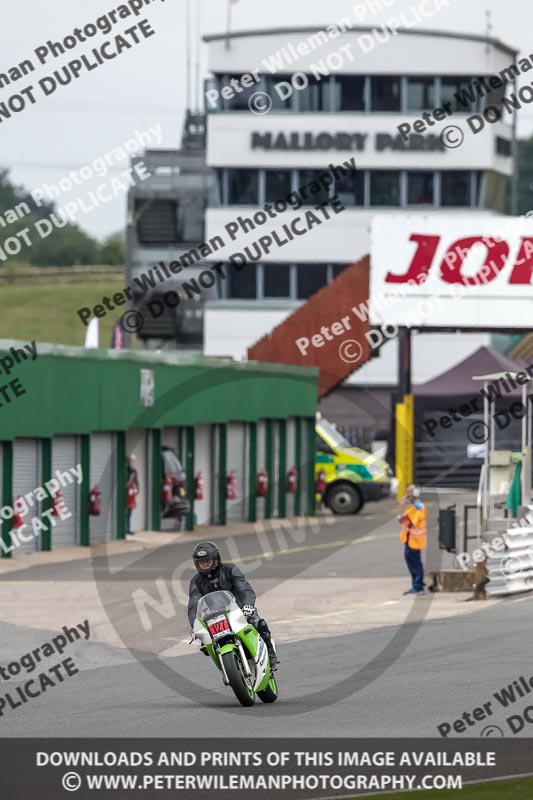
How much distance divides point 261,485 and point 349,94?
109 feet

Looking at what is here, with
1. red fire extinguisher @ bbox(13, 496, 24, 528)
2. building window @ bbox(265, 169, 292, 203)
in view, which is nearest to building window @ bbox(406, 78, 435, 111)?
building window @ bbox(265, 169, 292, 203)

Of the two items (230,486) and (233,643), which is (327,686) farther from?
(230,486)

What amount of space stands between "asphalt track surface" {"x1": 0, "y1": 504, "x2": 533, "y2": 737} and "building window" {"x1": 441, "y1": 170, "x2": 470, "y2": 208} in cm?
4745

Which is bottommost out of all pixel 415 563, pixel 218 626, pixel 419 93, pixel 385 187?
pixel 415 563

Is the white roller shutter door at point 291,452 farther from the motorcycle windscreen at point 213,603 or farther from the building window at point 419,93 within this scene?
the building window at point 419,93

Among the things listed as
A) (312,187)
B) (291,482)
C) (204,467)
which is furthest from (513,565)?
(312,187)

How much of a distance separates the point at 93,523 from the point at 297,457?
11.3 m

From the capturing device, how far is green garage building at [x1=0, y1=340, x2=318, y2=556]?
28.9 meters

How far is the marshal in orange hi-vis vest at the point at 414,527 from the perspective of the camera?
23406 mm

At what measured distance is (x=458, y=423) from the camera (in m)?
51.2

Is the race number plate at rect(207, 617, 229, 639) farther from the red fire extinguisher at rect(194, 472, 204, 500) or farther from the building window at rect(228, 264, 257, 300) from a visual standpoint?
the building window at rect(228, 264, 257, 300)

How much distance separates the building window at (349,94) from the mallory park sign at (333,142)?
53.9 inches

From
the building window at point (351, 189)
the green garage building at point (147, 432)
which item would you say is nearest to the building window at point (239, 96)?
the building window at point (351, 189)

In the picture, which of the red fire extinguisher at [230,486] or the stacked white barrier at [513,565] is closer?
the stacked white barrier at [513,565]
